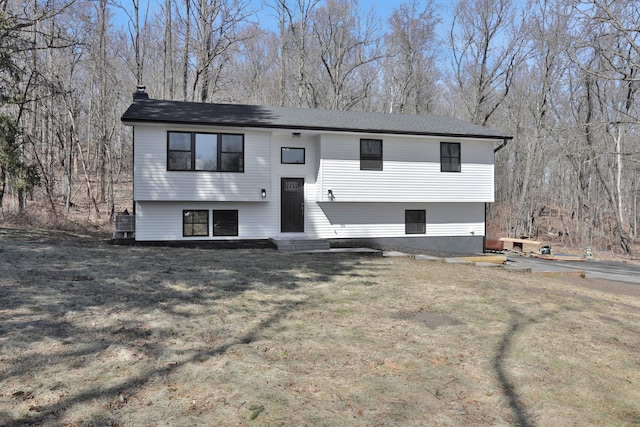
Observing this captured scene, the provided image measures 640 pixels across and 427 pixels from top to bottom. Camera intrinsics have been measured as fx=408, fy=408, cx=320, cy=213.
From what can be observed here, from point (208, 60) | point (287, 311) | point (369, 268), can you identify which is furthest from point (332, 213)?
point (208, 60)

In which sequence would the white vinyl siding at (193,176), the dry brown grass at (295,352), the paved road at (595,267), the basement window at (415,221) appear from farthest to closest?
the basement window at (415,221) < the paved road at (595,267) < the white vinyl siding at (193,176) < the dry brown grass at (295,352)

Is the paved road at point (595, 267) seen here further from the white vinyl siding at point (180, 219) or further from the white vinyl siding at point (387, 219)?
the white vinyl siding at point (180, 219)

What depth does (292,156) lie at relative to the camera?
599 inches

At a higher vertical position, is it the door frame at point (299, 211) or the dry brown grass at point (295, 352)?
the door frame at point (299, 211)

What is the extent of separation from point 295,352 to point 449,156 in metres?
13.8

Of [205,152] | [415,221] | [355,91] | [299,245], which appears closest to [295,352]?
[299,245]

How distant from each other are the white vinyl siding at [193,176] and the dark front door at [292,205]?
1060 millimetres

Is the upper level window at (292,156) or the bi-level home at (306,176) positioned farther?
the upper level window at (292,156)

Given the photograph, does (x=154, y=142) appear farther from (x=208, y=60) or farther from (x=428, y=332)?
(x=208, y=60)

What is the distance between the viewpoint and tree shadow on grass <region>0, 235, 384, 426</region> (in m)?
3.48

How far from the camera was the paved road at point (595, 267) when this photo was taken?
1402 centimetres

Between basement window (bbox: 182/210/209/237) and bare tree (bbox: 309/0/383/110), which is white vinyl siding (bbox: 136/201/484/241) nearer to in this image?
basement window (bbox: 182/210/209/237)

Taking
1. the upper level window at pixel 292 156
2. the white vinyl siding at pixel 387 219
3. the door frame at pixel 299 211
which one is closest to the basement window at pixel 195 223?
the door frame at pixel 299 211

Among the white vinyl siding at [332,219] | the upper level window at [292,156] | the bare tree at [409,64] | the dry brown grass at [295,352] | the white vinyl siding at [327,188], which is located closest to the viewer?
the dry brown grass at [295,352]
